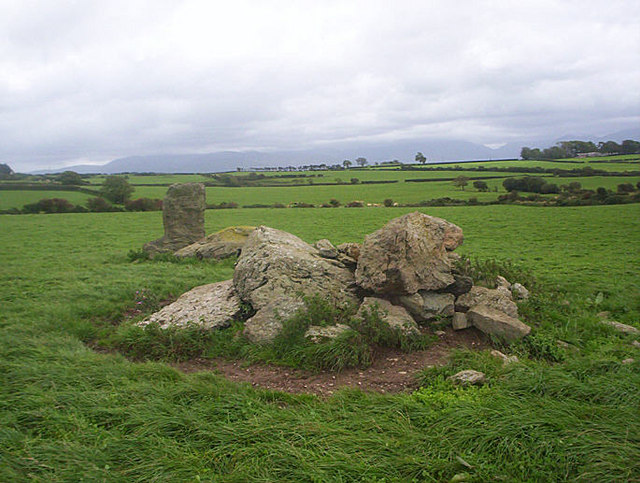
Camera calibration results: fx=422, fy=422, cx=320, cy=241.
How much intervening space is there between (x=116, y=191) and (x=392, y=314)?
56.6m

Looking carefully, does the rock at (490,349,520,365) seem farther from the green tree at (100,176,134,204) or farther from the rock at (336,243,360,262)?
the green tree at (100,176,134,204)

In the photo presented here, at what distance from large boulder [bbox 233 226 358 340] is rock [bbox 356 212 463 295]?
2.51ft

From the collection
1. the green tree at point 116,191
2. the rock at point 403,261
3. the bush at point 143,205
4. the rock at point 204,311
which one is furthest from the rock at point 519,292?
the green tree at point 116,191

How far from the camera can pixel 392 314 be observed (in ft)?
31.1

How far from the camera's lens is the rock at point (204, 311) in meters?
10.2

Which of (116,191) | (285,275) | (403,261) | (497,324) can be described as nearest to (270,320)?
(285,275)

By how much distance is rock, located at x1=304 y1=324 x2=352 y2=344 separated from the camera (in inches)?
343

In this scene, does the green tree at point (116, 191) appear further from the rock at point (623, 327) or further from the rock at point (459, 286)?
the rock at point (623, 327)

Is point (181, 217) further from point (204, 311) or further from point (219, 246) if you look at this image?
point (204, 311)

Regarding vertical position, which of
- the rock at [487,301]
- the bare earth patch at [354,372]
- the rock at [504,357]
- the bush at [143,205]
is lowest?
the bare earth patch at [354,372]

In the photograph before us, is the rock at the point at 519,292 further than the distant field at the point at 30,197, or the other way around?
the distant field at the point at 30,197

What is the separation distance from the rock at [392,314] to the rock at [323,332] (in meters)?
0.55

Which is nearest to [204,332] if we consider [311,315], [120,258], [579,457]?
[311,315]

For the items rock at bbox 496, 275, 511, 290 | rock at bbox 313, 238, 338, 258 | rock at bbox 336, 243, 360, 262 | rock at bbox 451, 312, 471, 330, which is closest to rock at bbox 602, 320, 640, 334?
rock at bbox 496, 275, 511, 290
